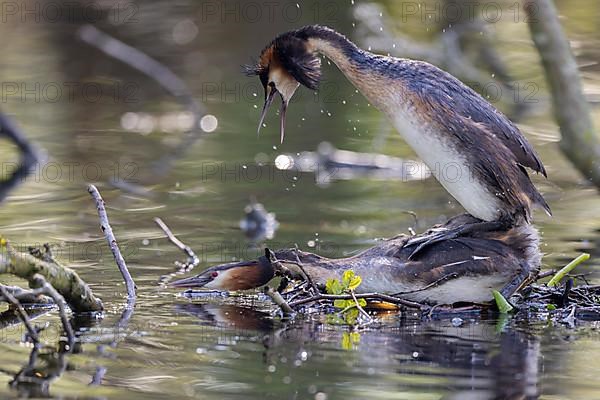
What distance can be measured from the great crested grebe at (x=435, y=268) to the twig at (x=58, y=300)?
4.57 ft

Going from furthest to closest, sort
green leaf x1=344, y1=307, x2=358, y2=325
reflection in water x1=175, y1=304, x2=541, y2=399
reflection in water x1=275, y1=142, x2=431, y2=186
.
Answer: reflection in water x1=275, y1=142, x2=431, y2=186
green leaf x1=344, y1=307, x2=358, y2=325
reflection in water x1=175, y1=304, x2=541, y2=399

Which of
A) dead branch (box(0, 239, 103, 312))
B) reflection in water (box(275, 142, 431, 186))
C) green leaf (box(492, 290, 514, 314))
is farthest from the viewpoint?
reflection in water (box(275, 142, 431, 186))

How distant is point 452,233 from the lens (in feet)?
23.9

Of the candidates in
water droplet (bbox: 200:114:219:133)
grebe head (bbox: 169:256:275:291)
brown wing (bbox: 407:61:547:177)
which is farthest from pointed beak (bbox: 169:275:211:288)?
water droplet (bbox: 200:114:219:133)

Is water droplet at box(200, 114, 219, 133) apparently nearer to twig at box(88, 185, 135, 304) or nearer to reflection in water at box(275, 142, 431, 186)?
reflection in water at box(275, 142, 431, 186)

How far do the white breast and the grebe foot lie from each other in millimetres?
63

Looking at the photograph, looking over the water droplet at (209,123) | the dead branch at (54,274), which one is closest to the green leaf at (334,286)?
the dead branch at (54,274)

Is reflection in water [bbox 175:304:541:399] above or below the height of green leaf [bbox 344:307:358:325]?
below

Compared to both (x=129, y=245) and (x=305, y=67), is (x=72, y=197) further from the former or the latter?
(x=305, y=67)

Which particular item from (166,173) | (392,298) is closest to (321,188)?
(166,173)

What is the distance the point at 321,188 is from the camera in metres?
10.9

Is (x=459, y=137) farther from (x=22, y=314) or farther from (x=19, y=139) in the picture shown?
(x=19, y=139)

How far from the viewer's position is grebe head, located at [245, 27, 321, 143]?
780 cm

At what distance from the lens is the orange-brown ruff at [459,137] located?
7.27 metres
